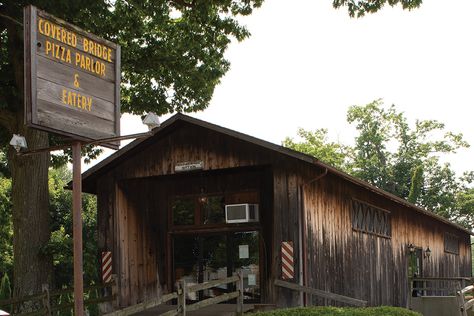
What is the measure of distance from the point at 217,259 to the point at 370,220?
5.64 meters

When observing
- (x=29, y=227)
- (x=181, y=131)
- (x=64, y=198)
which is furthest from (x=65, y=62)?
(x=64, y=198)

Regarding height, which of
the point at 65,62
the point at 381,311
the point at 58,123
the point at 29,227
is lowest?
the point at 381,311

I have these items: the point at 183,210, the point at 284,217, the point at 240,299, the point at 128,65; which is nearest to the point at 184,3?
the point at 128,65

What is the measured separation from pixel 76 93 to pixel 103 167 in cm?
863

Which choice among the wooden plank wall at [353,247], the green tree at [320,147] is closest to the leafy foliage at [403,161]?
the green tree at [320,147]

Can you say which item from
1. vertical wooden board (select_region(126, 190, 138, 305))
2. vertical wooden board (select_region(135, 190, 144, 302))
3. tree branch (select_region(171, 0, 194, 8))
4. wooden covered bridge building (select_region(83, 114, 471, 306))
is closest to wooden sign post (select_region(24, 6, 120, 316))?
wooden covered bridge building (select_region(83, 114, 471, 306))

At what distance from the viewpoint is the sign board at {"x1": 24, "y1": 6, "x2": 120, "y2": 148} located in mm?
9152

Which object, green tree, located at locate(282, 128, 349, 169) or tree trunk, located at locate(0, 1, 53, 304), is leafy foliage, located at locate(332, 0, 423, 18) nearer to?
tree trunk, located at locate(0, 1, 53, 304)

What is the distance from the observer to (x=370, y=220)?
21.7 metres

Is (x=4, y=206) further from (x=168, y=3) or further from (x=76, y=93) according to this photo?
(x=76, y=93)

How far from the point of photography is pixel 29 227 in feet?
63.4

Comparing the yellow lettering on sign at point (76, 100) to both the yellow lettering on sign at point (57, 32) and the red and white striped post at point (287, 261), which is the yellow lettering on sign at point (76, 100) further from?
the red and white striped post at point (287, 261)

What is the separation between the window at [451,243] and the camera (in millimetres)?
33938

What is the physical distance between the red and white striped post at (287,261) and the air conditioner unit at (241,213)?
193 centimetres
